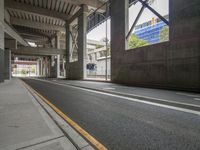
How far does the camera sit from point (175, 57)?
373 inches

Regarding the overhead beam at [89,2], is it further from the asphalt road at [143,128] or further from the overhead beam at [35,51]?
the asphalt road at [143,128]

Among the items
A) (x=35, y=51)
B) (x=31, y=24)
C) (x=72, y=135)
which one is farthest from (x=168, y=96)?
(x=31, y=24)

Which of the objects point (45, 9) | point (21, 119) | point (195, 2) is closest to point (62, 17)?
point (45, 9)

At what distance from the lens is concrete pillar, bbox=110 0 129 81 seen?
47.6 feet

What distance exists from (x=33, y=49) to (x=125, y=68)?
22258 millimetres

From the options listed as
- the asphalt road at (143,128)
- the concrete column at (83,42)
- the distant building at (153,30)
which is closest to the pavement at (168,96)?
the asphalt road at (143,128)

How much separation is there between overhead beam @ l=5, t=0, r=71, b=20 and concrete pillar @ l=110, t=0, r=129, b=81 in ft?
45.6

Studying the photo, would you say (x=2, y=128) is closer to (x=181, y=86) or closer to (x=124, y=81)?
(x=181, y=86)

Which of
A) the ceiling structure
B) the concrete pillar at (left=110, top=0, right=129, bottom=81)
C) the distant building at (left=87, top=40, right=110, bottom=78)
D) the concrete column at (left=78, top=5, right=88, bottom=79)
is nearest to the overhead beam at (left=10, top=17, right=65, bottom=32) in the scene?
the ceiling structure

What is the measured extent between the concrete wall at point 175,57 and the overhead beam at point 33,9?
18.3 m

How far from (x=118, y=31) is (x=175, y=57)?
7.08 metres

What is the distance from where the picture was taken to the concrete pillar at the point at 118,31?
14523 millimetres

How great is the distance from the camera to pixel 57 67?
1427 inches

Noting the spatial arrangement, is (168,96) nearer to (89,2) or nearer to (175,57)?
(175,57)
